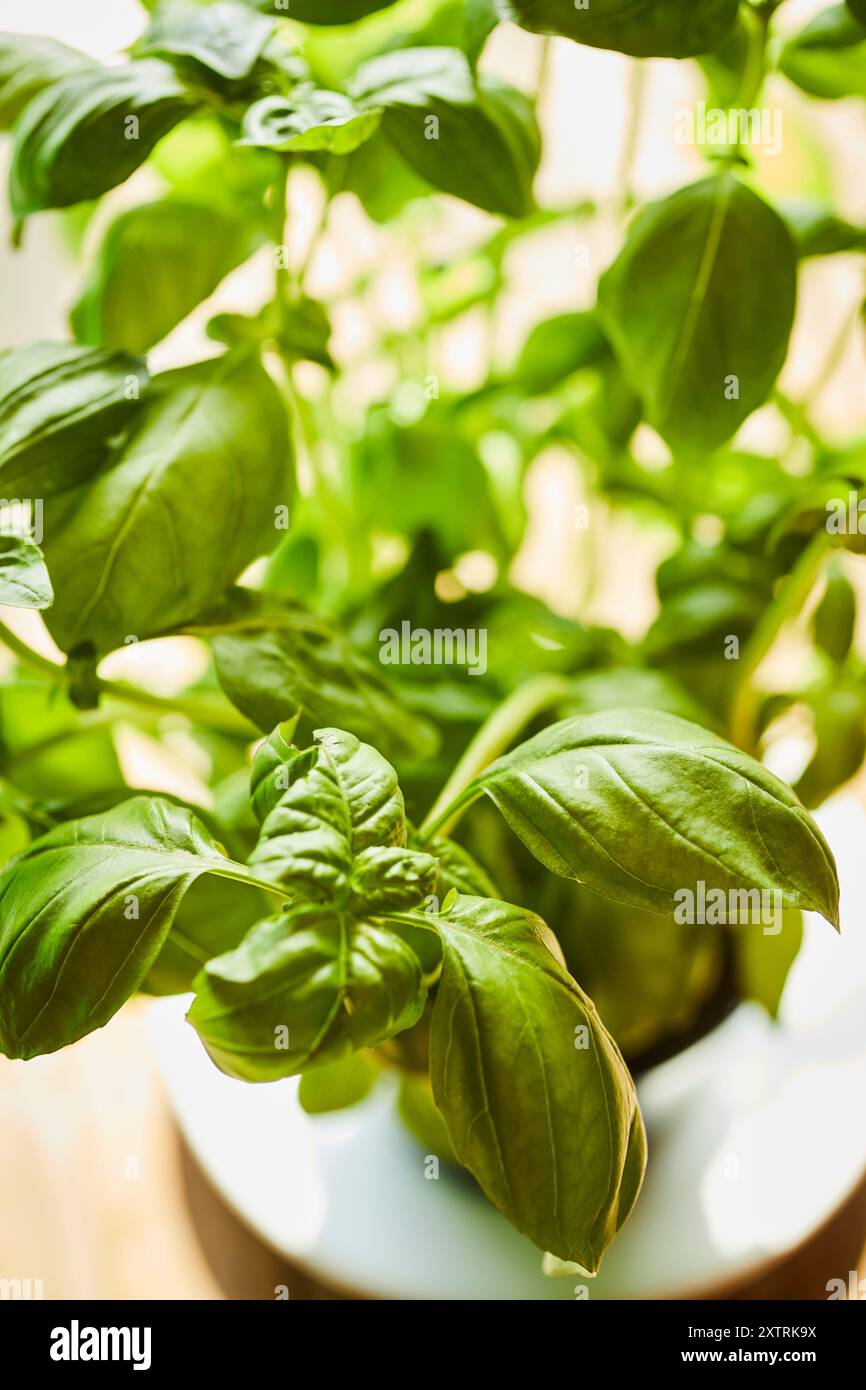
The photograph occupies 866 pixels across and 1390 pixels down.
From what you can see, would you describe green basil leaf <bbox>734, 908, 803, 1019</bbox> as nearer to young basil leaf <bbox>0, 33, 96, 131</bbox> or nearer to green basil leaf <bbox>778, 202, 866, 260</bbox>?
green basil leaf <bbox>778, 202, 866, 260</bbox>

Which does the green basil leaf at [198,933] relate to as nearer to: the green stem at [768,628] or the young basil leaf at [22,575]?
the young basil leaf at [22,575]

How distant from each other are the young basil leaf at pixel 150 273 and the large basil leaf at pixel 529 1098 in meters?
0.36

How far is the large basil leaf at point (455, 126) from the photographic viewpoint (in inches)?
18.4

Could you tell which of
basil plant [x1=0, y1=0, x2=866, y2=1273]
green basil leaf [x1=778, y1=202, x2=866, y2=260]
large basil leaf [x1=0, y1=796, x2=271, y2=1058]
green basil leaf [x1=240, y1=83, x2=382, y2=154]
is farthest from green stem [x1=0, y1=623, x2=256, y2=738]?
green basil leaf [x1=778, y1=202, x2=866, y2=260]

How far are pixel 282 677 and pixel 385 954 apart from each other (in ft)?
0.54

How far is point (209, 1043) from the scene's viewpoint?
309mm

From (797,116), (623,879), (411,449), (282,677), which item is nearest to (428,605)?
(411,449)

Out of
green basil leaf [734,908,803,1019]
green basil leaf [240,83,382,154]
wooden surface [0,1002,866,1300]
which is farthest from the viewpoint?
wooden surface [0,1002,866,1300]

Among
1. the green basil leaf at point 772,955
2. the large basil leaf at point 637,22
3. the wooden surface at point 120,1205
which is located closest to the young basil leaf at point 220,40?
the large basil leaf at point 637,22

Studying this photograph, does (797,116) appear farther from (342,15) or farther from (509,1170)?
(509,1170)

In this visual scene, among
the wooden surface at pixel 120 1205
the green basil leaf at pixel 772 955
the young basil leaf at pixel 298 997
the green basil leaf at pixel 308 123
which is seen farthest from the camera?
the wooden surface at pixel 120 1205

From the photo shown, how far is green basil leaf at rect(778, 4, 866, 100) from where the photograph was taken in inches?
19.7

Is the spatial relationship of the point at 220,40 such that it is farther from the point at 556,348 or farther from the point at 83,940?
the point at 83,940

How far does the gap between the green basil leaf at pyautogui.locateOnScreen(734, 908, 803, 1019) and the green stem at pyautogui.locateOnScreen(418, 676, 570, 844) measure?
152mm
